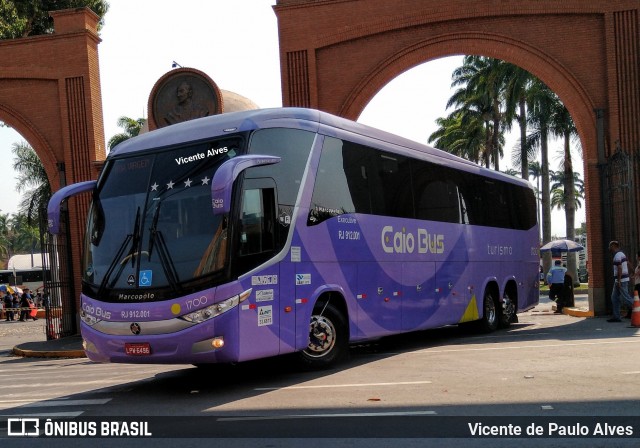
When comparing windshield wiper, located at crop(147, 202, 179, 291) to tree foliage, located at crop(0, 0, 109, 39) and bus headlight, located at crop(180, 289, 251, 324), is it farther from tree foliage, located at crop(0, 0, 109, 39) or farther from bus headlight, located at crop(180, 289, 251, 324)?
tree foliage, located at crop(0, 0, 109, 39)

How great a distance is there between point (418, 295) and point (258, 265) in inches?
197

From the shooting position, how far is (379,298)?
39.8ft

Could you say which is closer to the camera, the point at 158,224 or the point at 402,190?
the point at 158,224

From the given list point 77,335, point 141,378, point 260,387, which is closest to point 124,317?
point 260,387

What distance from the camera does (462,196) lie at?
15.6 m

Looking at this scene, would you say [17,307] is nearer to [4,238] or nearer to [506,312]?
[506,312]

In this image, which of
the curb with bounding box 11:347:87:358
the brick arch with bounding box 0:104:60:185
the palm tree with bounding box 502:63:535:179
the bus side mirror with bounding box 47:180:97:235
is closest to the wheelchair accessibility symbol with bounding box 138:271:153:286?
the bus side mirror with bounding box 47:180:97:235

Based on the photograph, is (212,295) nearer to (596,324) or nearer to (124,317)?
(124,317)

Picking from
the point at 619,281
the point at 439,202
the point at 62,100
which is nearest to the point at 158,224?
the point at 439,202

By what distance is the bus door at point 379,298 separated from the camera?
38.1 feet

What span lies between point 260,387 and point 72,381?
3.78 meters

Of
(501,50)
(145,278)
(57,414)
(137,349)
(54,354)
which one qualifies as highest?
(501,50)

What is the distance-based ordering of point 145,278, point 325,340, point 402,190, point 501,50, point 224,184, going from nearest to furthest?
1. point 224,184
2. point 145,278
3. point 325,340
4. point 402,190
5. point 501,50

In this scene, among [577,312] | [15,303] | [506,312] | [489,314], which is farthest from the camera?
[15,303]
